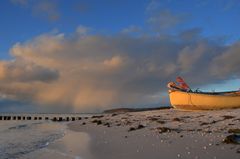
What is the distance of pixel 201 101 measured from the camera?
37.6 m

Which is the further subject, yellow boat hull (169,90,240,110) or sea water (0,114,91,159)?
yellow boat hull (169,90,240,110)

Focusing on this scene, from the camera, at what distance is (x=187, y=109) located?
3972 centimetres

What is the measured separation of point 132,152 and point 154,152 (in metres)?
0.90

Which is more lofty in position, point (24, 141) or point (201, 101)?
point (201, 101)

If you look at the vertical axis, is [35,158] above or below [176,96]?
below

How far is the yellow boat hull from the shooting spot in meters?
36.0

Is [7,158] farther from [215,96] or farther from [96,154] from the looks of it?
[215,96]

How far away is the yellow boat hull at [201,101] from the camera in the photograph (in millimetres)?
36000

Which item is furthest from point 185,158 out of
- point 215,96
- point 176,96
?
point 176,96

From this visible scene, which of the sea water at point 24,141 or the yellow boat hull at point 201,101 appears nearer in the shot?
the sea water at point 24,141

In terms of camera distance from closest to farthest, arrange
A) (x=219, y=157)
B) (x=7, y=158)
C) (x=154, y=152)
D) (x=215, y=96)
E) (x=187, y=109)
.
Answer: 1. (x=219, y=157)
2. (x=154, y=152)
3. (x=7, y=158)
4. (x=215, y=96)
5. (x=187, y=109)

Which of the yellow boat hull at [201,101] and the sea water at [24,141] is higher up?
the yellow boat hull at [201,101]

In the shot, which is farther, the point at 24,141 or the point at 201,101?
the point at 201,101

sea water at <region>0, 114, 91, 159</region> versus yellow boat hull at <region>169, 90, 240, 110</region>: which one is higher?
yellow boat hull at <region>169, 90, 240, 110</region>
